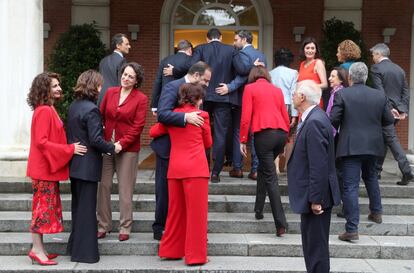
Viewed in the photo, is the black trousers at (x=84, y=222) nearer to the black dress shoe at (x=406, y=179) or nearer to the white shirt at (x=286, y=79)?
the white shirt at (x=286, y=79)

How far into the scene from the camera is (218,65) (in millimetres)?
7949

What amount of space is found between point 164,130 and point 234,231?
5.30ft

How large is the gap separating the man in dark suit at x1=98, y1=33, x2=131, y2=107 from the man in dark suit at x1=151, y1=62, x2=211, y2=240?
179 centimetres

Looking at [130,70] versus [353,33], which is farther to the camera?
[353,33]

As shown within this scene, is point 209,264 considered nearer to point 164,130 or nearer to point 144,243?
point 144,243

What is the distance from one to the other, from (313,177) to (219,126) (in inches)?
115

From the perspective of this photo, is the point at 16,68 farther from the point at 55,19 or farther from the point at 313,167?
the point at 55,19

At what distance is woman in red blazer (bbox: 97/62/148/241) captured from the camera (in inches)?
252

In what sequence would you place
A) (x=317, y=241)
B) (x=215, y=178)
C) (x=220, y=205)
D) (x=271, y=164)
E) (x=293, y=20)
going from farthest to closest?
(x=293, y=20)
(x=215, y=178)
(x=220, y=205)
(x=271, y=164)
(x=317, y=241)

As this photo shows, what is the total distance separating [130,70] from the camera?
6348 mm

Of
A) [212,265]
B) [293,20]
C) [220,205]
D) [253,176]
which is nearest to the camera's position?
[212,265]

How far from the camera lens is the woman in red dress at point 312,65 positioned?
25.7 ft

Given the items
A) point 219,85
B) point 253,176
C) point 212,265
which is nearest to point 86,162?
point 212,265

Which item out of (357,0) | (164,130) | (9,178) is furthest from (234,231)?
(357,0)
